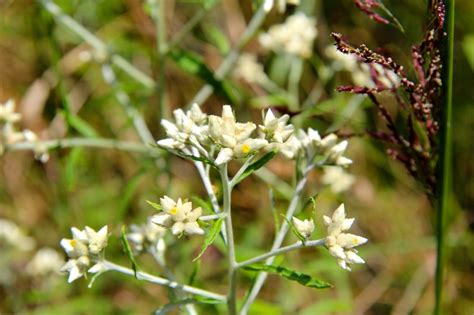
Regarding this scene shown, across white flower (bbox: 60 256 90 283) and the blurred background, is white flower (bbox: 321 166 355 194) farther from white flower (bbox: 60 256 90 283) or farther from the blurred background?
white flower (bbox: 60 256 90 283)

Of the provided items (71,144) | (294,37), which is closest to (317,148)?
(71,144)

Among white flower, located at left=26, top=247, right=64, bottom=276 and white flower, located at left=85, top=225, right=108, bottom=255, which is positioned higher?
white flower, located at left=85, top=225, right=108, bottom=255

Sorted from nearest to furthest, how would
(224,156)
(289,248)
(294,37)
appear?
(224,156)
(289,248)
(294,37)

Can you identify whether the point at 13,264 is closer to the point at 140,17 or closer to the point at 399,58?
the point at 140,17

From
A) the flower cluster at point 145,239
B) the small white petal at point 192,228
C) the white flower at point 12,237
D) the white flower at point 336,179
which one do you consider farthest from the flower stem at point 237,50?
the white flower at point 12,237

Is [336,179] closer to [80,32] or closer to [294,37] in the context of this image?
[294,37]

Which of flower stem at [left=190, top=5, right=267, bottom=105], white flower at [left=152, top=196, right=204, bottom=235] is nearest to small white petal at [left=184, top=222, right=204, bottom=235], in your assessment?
white flower at [left=152, top=196, right=204, bottom=235]

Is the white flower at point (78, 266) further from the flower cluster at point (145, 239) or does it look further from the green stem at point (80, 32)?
the green stem at point (80, 32)
